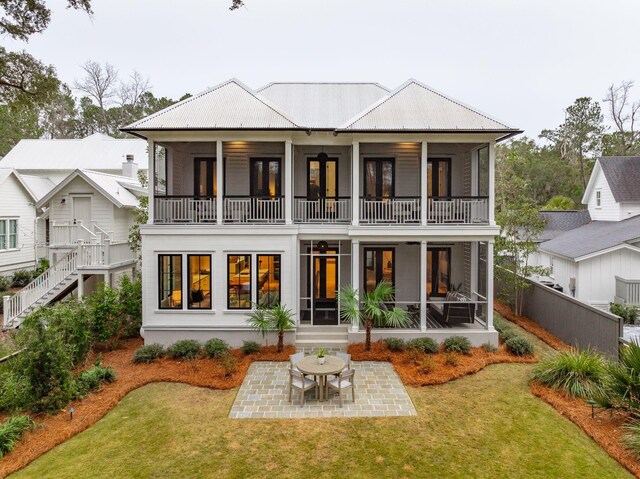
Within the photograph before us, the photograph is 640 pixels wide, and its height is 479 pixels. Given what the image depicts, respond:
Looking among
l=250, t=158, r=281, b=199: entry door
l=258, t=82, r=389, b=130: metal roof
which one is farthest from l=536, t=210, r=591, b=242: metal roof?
l=250, t=158, r=281, b=199: entry door

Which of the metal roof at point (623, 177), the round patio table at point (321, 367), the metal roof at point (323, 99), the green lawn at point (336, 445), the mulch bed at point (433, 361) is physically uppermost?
the metal roof at point (323, 99)

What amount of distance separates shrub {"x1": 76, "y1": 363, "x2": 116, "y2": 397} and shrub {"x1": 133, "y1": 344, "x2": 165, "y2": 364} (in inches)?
38.7

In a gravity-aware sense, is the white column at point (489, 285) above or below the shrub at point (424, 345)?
above

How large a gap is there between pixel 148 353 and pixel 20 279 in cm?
1470

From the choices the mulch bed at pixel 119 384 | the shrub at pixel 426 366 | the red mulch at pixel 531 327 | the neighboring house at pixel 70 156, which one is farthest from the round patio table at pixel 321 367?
the neighboring house at pixel 70 156

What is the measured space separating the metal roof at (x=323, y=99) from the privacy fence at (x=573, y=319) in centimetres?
969

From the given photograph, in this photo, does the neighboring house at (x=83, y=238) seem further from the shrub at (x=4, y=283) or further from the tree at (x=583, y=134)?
the tree at (x=583, y=134)

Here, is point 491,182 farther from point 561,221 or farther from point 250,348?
point 561,221

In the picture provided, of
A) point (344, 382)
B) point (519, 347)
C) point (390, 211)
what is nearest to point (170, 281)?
point (344, 382)

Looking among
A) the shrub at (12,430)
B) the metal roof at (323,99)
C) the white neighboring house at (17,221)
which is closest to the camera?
the shrub at (12,430)

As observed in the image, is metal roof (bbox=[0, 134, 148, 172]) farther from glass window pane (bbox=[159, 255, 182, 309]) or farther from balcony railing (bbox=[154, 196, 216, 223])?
glass window pane (bbox=[159, 255, 182, 309])

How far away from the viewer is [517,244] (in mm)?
16391

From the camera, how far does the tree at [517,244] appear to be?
1603cm

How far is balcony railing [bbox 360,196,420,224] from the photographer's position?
43.2 feet
